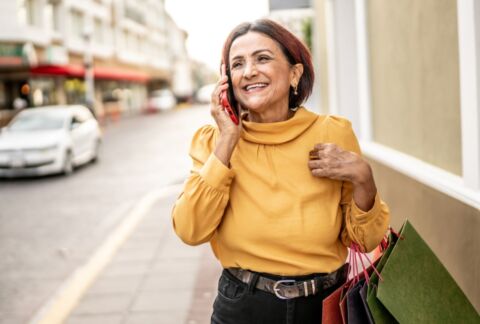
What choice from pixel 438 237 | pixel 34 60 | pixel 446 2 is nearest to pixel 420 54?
pixel 446 2

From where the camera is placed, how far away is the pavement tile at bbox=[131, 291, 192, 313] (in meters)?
4.67

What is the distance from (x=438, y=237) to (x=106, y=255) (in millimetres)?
3773

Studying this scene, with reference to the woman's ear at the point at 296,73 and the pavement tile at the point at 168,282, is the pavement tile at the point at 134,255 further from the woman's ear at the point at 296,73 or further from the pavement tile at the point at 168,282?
the woman's ear at the point at 296,73

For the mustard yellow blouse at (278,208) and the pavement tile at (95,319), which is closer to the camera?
the mustard yellow blouse at (278,208)

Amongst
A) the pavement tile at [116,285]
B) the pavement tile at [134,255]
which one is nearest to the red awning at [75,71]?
the pavement tile at [134,255]

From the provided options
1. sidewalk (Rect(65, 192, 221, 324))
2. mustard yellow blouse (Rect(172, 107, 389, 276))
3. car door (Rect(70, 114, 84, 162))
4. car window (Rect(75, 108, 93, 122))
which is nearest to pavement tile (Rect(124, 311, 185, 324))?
sidewalk (Rect(65, 192, 221, 324))

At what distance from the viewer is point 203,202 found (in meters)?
1.95

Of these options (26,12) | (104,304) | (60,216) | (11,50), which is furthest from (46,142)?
(26,12)

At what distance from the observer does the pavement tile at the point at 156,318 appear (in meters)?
4.42

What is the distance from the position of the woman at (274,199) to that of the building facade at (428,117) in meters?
1.31

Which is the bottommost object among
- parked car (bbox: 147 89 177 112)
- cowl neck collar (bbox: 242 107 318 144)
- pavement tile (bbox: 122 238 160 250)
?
pavement tile (bbox: 122 238 160 250)

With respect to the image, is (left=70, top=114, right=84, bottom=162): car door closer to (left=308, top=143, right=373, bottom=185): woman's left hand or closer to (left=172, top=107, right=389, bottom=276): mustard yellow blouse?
(left=172, top=107, right=389, bottom=276): mustard yellow blouse

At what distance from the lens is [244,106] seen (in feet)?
6.99

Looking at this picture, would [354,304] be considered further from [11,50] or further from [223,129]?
[11,50]
